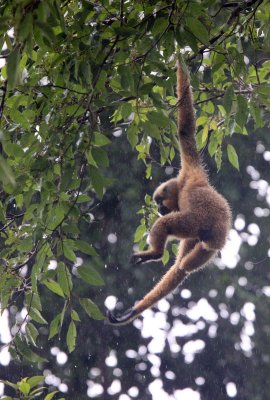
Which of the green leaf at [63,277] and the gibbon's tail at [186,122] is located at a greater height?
the green leaf at [63,277]

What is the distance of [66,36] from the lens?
256 cm

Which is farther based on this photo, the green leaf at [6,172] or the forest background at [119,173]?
the forest background at [119,173]

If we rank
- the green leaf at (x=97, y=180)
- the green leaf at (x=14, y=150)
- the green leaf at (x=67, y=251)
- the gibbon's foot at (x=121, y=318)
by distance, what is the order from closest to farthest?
the green leaf at (x=97, y=180), the green leaf at (x=67, y=251), the green leaf at (x=14, y=150), the gibbon's foot at (x=121, y=318)

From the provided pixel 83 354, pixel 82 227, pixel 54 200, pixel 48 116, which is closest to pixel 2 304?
pixel 54 200

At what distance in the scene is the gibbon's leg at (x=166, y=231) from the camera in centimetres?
342

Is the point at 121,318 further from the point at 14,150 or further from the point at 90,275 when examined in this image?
the point at 14,150

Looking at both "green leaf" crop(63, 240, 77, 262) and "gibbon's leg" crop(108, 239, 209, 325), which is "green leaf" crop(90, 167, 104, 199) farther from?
"gibbon's leg" crop(108, 239, 209, 325)

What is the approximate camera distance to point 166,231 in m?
3.46

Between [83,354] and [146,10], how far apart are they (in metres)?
6.92

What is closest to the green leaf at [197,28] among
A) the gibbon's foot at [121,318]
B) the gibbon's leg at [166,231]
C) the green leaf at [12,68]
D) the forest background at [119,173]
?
the forest background at [119,173]

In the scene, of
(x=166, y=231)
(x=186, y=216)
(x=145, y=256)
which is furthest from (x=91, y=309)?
(x=186, y=216)

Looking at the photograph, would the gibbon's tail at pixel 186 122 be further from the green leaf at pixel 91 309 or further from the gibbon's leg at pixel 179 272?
the green leaf at pixel 91 309

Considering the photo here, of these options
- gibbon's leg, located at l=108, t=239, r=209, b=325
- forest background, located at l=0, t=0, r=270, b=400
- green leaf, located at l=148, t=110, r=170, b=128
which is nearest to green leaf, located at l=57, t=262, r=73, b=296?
forest background, located at l=0, t=0, r=270, b=400

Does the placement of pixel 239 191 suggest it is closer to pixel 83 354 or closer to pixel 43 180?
pixel 83 354
